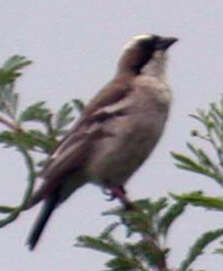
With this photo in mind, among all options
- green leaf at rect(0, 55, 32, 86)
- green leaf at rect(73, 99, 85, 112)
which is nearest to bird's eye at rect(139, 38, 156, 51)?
green leaf at rect(73, 99, 85, 112)

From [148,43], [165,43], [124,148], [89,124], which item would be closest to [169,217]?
[89,124]

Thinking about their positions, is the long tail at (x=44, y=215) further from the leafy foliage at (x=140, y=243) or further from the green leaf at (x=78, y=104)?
the leafy foliage at (x=140, y=243)

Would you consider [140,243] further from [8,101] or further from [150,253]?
[8,101]

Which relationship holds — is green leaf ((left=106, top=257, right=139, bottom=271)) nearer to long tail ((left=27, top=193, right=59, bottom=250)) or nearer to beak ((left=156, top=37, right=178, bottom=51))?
long tail ((left=27, top=193, right=59, bottom=250))

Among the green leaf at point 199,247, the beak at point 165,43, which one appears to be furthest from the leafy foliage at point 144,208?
the beak at point 165,43

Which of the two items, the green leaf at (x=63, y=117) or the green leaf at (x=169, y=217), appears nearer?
the green leaf at (x=169, y=217)

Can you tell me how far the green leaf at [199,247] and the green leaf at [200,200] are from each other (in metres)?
0.23

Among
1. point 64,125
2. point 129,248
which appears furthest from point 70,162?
point 129,248

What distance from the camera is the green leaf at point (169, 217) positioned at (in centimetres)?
212

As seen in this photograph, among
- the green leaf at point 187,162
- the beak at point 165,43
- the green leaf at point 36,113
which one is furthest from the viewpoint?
the beak at point 165,43

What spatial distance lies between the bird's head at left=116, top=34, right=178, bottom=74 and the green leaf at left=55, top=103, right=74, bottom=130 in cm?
316

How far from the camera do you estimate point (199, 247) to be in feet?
6.55

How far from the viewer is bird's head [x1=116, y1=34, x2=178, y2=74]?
622 centimetres

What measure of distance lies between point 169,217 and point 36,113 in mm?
658
